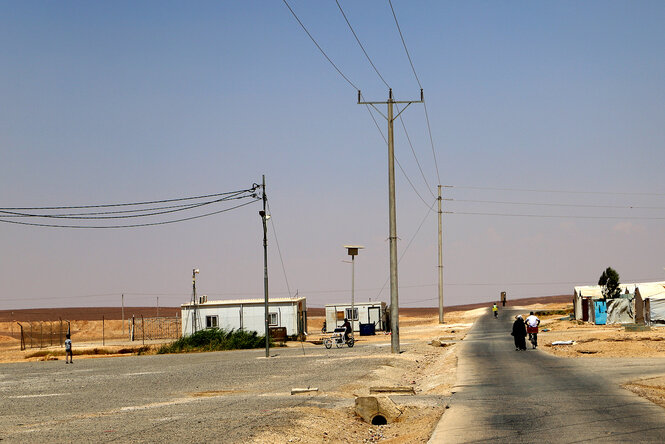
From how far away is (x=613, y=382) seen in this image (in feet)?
68.8

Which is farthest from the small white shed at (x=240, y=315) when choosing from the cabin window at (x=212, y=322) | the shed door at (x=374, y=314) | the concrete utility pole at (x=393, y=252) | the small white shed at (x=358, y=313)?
the concrete utility pole at (x=393, y=252)

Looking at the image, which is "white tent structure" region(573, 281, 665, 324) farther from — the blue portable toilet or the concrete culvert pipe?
the concrete culvert pipe

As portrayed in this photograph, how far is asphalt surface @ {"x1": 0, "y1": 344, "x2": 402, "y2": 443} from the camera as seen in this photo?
51.9 ft

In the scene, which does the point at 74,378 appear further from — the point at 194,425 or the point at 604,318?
the point at 604,318

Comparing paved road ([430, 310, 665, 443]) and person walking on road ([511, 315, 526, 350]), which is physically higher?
paved road ([430, 310, 665, 443])

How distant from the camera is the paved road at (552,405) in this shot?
1293 cm

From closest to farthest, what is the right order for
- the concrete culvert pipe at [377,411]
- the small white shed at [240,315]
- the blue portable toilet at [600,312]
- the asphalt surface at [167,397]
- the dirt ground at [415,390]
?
the dirt ground at [415,390]
the asphalt surface at [167,397]
the concrete culvert pipe at [377,411]
the small white shed at [240,315]
the blue portable toilet at [600,312]

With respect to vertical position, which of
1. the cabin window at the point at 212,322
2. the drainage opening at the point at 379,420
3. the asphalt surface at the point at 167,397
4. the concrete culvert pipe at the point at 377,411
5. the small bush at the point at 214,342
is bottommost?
the small bush at the point at 214,342

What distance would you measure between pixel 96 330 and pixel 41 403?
273ft

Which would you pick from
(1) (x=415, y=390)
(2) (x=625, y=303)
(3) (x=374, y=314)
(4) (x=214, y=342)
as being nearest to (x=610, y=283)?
(2) (x=625, y=303)

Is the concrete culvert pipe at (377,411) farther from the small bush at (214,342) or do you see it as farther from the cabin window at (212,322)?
the cabin window at (212,322)

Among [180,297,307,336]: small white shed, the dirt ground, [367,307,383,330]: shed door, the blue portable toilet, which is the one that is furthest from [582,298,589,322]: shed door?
[180,297,307,336]: small white shed

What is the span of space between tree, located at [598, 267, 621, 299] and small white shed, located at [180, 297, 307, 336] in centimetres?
2532

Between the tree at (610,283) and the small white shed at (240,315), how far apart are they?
2532 centimetres
